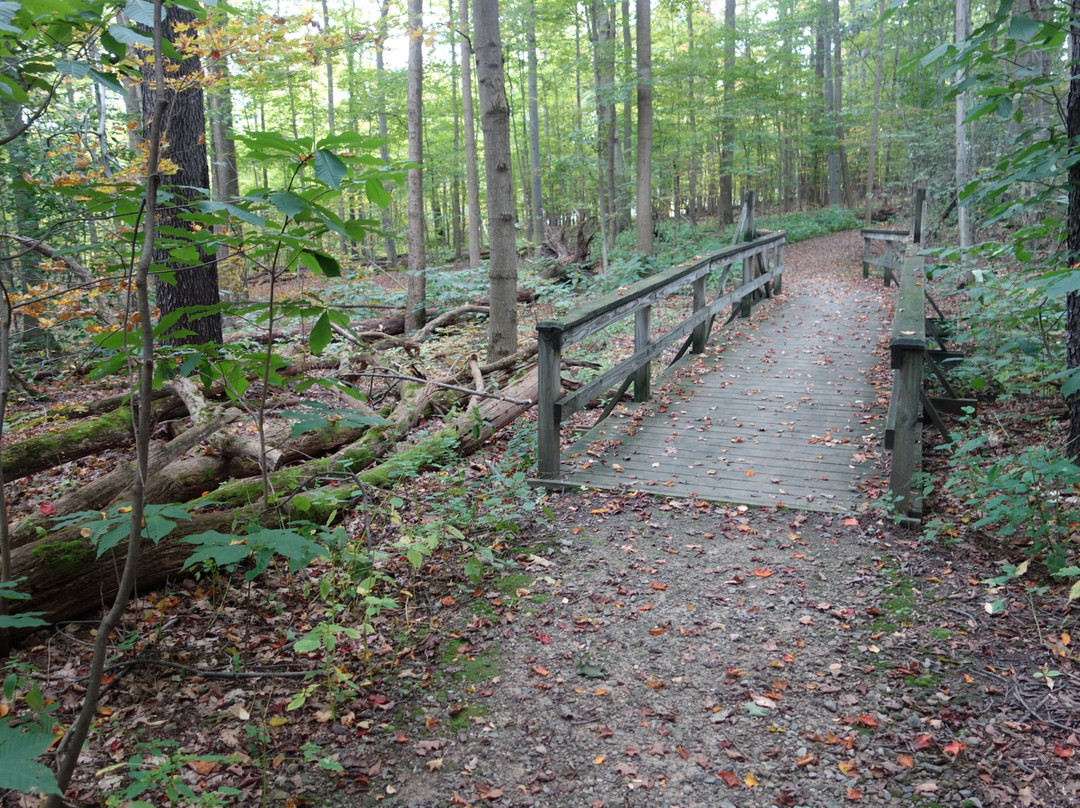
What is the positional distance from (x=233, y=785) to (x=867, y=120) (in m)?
31.1

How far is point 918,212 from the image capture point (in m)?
12.3

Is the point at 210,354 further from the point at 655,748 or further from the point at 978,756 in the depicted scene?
the point at 978,756

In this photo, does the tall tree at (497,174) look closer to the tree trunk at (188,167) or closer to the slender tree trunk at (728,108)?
the tree trunk at (188,167)

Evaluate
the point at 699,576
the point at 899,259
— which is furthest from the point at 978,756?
the point at 899,259

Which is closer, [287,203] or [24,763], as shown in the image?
[24,763]

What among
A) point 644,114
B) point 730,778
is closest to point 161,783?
point 730,778

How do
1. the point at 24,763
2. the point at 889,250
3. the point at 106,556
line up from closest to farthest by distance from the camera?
the point at 24,763 → the point at 106,556 → the point at 889,250

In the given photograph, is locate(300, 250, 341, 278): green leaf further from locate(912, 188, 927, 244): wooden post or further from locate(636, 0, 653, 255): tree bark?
locate(636, 0, 653, 255): tree bark

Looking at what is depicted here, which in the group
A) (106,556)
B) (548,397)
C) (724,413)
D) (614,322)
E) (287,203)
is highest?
(287,203)

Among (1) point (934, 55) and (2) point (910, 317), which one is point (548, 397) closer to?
(2) point (910, 317)

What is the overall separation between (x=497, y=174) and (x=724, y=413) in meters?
3.44

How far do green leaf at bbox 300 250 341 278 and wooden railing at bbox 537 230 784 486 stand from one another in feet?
9.29

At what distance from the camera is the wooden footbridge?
5.31 meters

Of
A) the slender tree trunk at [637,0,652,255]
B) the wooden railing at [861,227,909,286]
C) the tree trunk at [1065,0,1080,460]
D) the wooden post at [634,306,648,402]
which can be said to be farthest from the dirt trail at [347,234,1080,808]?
the slender tree trunk at [637,0,652,255]
